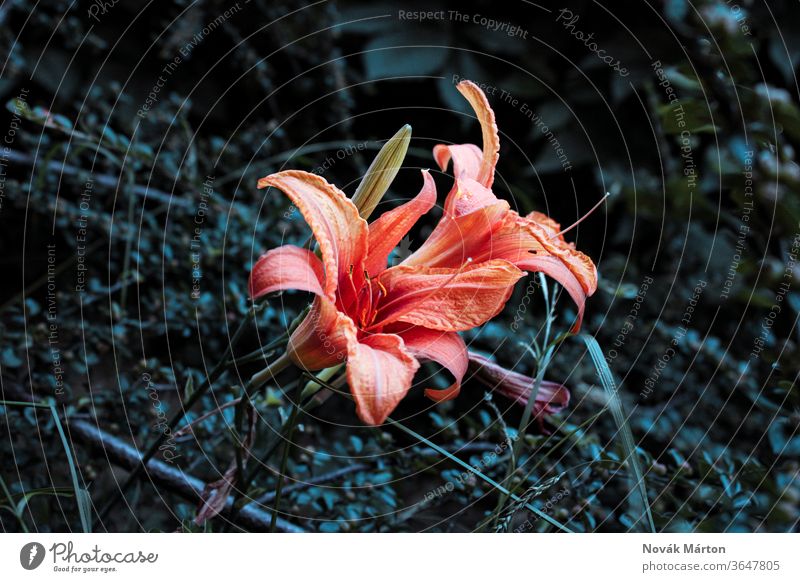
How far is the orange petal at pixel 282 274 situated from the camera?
0.26 metres

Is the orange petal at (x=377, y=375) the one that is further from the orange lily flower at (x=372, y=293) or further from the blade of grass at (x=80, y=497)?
the blade of grass at (x=80, y=497)

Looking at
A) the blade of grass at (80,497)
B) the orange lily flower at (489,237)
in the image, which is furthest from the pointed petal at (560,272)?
the blade of grass at (80,497)

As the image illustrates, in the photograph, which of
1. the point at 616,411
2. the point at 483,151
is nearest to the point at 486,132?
the point at 483,151

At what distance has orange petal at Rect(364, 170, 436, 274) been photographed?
12.0 inches

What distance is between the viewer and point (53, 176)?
610mm

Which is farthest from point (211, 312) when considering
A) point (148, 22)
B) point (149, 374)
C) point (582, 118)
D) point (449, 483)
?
point (582, 118)

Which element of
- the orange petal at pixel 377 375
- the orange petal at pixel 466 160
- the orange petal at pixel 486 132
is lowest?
the orange petal at pixel 377 375

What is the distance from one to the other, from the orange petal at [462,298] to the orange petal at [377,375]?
0.02 m

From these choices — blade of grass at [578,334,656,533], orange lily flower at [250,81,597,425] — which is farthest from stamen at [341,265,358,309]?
blade of grass at [578,334,656,533]

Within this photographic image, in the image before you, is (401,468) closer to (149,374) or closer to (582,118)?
(149,374)

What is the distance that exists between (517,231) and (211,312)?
302 millimetres
